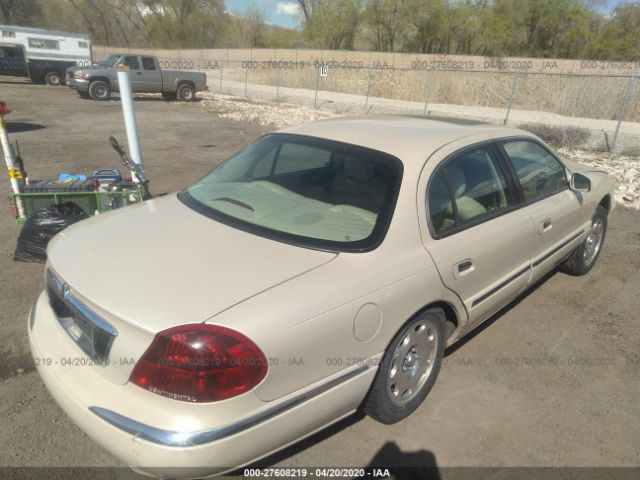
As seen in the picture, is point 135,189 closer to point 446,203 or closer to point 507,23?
point 446,203

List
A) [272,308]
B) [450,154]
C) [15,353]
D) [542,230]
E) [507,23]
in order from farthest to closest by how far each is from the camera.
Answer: [507,23] < [542,230] < [15,353] < [450,154] < [272,308]

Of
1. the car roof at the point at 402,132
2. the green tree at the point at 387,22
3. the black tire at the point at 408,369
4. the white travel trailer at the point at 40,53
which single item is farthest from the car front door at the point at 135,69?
the green tree at the point at 387,22

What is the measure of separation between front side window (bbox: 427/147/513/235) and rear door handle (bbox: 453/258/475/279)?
0.21 meters

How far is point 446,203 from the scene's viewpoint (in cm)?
260

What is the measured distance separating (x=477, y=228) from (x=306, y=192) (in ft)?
3.53

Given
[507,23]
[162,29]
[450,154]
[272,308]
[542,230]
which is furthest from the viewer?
[162,29]

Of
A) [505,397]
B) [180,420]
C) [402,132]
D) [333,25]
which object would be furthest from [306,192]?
[333,25]

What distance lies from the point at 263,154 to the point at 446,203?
4.27ft

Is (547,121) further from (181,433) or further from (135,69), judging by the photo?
(135,69)

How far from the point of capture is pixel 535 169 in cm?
349

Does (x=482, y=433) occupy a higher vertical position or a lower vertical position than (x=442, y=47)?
lower

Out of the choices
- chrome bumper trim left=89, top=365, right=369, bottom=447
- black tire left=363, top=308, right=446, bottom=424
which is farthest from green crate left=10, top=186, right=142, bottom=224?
black tire left=363, top=308, right=446, bottom=424

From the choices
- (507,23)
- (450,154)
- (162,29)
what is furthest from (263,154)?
(162,29)

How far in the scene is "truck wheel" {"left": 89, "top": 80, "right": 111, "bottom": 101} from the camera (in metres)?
18.1
